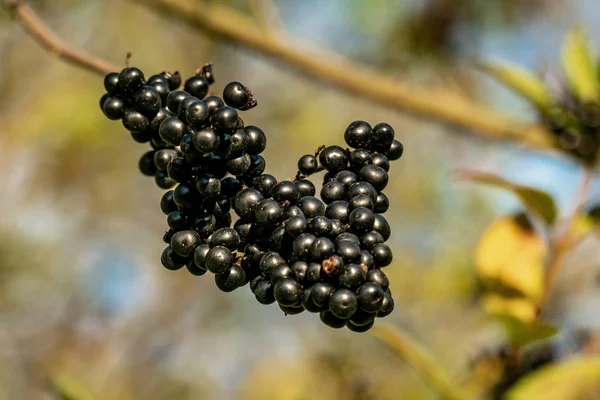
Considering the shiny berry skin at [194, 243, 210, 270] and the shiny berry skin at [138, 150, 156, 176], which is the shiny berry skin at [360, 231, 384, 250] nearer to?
the shiny berry skin at [194, 243, 210, 270]

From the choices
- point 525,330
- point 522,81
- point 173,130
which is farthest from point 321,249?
point 522,81

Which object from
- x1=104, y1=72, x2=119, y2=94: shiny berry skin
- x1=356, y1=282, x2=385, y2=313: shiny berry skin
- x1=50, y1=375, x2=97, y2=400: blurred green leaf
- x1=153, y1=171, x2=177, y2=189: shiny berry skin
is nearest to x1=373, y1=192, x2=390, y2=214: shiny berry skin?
x1=356, y1=282, x2=385, y2=313: shiny berry skin

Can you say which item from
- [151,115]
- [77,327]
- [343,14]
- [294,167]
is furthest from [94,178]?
[151,115]

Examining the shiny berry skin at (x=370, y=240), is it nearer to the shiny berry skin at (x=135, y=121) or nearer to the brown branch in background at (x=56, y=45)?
the shiny berry skin at (x=135, y=121)

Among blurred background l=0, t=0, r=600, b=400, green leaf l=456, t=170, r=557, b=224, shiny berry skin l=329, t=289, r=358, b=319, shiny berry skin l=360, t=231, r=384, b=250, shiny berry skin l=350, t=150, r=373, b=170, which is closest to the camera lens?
shiny berry skin l=329, t=289, r=358, b=319

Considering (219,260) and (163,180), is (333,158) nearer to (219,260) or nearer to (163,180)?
(219,260)

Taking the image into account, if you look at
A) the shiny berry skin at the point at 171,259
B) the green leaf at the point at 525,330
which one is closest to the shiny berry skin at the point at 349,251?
the shiny berry skin at the point at 171,259

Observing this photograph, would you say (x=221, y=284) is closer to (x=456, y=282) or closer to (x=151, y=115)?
(x=151, y=115)
